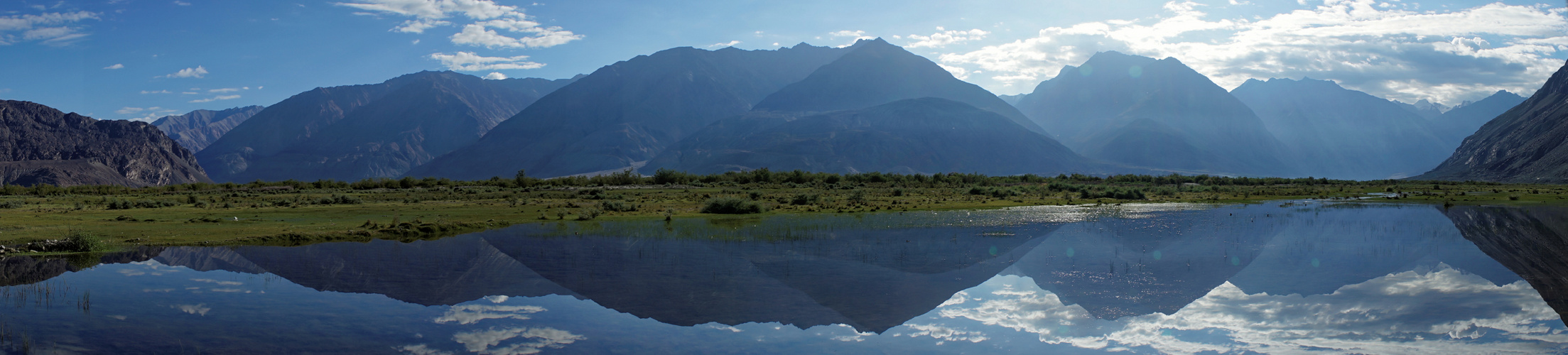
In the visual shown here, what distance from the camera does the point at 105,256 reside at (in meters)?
24.0

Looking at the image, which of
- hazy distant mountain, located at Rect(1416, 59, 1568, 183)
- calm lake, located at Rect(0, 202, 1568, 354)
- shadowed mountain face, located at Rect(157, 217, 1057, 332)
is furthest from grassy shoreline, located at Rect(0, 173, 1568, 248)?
hazy distant mountain, located at Rect(1416, 59, 1568, 183)

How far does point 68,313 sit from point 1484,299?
92.2 feet

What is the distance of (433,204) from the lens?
47406 mm

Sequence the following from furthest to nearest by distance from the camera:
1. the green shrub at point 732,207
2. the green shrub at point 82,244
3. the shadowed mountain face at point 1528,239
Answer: the green shrub at point 732,207
the green shrub at point 82,244
the shadowed mountain face at point 1528,239

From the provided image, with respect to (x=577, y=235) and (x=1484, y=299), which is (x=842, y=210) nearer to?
(x=577, y=235)

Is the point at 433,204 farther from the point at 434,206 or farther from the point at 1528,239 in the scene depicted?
the point at 1528,239

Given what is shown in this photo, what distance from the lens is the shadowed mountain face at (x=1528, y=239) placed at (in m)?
A: 18.7

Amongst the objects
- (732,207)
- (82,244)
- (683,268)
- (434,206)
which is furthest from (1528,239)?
(434,206)

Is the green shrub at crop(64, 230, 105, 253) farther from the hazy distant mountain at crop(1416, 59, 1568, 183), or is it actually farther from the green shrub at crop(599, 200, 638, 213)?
the hazy distant mountain at crop(1416, 59, 1568, 183)

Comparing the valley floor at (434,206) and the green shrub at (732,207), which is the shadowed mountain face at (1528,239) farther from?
the green shrub at (732,207)

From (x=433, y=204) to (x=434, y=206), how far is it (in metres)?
1.65

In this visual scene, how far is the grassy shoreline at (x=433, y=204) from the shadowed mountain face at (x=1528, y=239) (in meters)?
9.00

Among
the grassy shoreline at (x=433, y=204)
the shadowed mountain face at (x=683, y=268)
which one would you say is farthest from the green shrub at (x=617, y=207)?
the shadowed mountain face at (x=683, y=268)

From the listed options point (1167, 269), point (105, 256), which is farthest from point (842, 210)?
point (105, 256)
